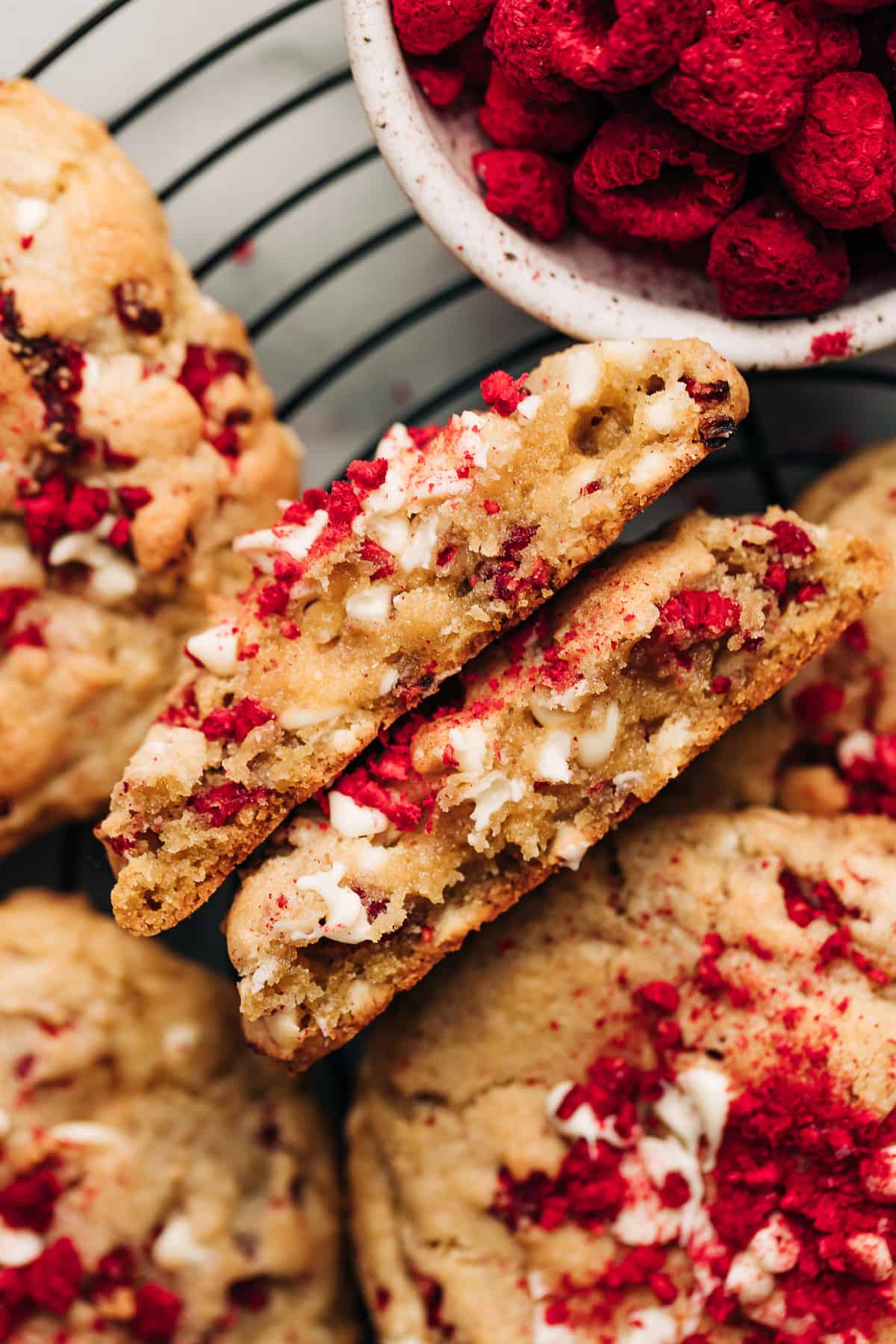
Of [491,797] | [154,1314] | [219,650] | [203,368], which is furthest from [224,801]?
[154,1314]

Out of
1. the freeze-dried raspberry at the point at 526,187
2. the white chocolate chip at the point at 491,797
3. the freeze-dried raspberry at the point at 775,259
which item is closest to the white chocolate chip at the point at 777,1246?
the white chocolate chip at the point at 491,797

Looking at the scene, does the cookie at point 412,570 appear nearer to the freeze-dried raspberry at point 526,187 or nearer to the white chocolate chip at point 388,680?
the white chocolate chip at point 388,680

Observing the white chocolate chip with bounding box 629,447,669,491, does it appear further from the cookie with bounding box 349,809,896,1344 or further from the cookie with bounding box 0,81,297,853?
the cookie with bounding box 0,81,297,853

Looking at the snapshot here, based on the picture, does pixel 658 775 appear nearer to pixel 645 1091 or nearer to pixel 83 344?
pixel 645 1091

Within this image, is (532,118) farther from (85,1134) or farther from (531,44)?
(85,1134)

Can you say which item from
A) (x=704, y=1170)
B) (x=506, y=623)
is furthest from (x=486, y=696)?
(x=704, y=1170)
